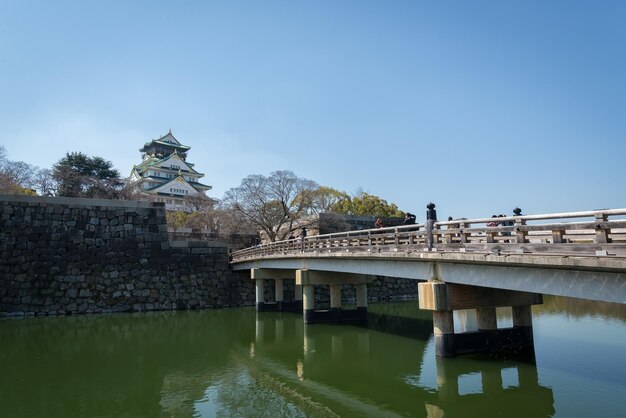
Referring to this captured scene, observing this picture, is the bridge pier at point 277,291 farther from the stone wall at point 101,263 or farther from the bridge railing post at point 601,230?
the bridge railing post at point 601,230

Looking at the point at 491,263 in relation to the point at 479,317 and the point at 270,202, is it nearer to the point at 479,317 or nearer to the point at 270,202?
the point at 479,317

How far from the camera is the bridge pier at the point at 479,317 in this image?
12.2 metres

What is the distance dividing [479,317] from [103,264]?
2289 cm

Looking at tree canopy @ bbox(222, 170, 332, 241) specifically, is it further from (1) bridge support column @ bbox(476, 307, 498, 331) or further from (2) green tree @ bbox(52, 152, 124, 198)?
(1) bridge support column @ bbox(476, 307, 498, 331)

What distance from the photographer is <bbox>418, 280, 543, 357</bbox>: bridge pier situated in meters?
12.2

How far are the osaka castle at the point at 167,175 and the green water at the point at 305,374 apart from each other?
45643 mm

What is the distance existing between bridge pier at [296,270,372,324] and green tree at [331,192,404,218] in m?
23.5

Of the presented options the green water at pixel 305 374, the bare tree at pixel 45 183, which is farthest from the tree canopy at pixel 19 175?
the green water at pixel 305 374

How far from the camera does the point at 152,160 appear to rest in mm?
73812

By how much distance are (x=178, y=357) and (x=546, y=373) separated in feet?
35.7

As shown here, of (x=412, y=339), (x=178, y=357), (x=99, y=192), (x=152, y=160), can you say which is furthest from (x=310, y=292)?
(x=152, y=160)

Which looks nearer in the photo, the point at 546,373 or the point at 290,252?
the point at 546,373

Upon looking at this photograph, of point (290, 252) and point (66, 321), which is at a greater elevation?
point (290, 252)

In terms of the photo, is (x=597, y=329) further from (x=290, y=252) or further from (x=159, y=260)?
(x=159, y=260)
